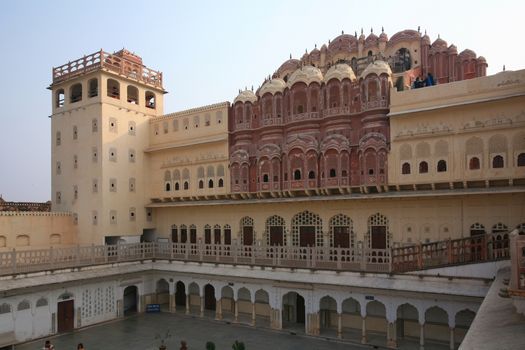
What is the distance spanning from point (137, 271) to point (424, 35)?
69.1ft

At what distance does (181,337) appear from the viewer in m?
17.5

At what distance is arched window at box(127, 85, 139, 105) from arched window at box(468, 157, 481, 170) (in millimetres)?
19307

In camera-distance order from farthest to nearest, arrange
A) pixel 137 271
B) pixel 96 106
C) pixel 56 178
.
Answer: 1. pixel 56 178
2. pixel 96 106
3. pixel 137 271

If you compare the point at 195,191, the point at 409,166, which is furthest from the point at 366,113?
the point at 195,191

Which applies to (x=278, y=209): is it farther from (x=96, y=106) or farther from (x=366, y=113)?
(x=96, y=106)

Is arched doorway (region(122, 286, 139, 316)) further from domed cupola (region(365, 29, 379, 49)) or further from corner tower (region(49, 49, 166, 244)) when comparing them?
domed cupola (region(365, 29, 379, 49))

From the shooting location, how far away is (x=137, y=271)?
70.9ft

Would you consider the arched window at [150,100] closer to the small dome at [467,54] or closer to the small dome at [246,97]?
the small dome at [246,97]

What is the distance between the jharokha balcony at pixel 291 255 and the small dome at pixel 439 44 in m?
12.8

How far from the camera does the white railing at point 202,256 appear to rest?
16516 mm

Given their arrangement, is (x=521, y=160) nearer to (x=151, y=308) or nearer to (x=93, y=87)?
(x=151, y=308)

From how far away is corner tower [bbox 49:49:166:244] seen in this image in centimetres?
2389

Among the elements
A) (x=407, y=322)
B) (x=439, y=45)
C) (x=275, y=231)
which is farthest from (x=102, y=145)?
(x=439, y=45)

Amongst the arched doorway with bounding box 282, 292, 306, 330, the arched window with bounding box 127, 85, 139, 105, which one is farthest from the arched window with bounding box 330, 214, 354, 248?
the arched window with bounding box 127, 85, 139, 105
